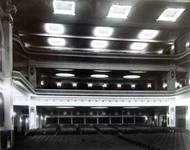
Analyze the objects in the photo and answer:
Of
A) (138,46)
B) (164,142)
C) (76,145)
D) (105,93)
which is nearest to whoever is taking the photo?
(76,145)

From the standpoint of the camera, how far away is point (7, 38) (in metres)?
18.2

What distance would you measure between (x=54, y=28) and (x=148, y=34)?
9582 millimetres

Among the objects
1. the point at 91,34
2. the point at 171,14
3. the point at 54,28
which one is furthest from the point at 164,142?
the point at 54,28

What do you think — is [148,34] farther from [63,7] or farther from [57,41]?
[63,7]

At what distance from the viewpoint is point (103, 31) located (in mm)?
28781

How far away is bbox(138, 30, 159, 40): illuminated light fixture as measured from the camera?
96.1ft

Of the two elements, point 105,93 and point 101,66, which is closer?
point 105,93

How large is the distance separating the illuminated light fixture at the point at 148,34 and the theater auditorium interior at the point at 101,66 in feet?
0.53

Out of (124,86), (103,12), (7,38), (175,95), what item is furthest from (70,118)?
(7,38)

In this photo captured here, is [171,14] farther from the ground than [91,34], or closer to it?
farther from the ground

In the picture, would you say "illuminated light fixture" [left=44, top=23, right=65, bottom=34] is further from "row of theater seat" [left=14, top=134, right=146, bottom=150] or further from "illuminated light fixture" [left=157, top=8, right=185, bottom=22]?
"row of theater seat" [left=14, top=134, right=146, bottom=150]

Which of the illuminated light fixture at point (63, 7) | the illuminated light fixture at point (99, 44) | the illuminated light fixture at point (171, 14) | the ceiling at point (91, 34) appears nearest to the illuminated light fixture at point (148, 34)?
the ceiling at point (91, 34)

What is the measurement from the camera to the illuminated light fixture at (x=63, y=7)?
2359 cm

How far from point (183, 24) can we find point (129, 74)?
9.21 meters
